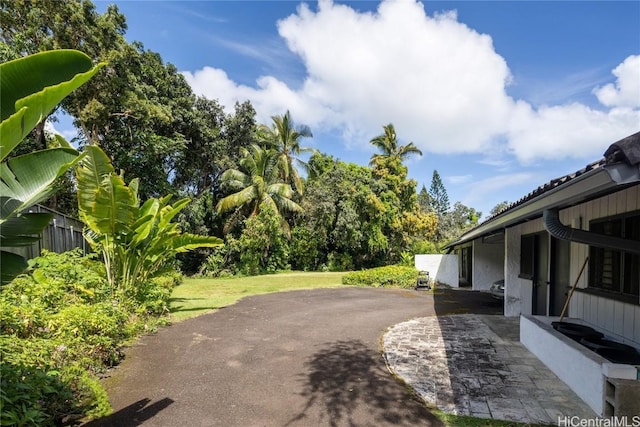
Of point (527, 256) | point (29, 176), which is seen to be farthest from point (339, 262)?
point (29, 176)

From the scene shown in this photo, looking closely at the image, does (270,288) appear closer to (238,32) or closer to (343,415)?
(238,32)

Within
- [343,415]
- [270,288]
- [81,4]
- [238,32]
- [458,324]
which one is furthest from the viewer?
[270,288]

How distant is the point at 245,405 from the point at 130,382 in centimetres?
182

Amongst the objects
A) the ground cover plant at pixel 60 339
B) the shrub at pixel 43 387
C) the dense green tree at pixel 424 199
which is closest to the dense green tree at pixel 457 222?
the dense green tree at pixel 424 199

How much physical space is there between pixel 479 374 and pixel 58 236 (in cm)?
1118

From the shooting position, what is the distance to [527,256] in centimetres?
912

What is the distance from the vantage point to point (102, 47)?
14.1 m

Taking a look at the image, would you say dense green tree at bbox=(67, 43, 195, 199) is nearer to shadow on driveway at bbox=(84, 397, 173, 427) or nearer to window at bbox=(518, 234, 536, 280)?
shadow on driveway at bbox=(84, 397, 173, 427)

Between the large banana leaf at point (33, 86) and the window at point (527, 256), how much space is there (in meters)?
9.55

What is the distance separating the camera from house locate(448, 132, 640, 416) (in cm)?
317

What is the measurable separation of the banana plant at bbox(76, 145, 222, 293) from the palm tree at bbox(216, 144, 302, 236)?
12980 mm

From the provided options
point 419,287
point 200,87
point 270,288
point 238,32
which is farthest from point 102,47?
point 419,287

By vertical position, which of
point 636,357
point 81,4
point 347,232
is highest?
point 81,4

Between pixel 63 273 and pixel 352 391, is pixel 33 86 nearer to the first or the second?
pixel 352 391
